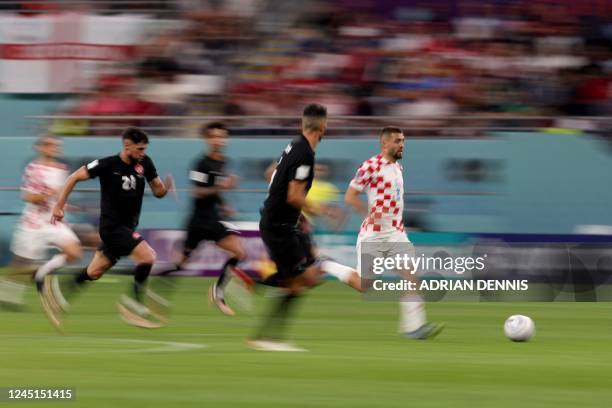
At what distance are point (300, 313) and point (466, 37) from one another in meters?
8.65

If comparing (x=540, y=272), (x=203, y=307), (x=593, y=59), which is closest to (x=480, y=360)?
(x=203, y=307)

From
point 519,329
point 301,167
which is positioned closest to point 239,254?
point 519,329

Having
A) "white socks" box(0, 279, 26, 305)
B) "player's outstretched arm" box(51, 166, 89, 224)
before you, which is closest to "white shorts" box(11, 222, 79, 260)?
"white socks" box(0, 279, 26, 305)

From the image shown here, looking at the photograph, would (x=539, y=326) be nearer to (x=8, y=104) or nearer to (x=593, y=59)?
(x=593, y=59)

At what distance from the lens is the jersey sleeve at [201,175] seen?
51.6 feet

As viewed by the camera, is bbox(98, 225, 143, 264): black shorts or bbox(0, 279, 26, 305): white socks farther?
bbox(0, 279, 26, 305): white socks

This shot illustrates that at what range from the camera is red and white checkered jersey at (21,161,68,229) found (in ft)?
53.3

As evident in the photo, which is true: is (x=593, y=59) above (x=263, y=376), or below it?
above

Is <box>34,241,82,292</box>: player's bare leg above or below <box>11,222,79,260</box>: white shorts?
below

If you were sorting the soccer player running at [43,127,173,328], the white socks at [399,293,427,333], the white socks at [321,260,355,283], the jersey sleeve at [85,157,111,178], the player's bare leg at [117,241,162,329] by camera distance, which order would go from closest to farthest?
the white socks at [321,260,355,283], the white socks at [399,293,427,333], the jersey sleeve at [85,157,111,178], the soccer player running at [43,127,173,328], the player's bare leg at [117,241,162,329]

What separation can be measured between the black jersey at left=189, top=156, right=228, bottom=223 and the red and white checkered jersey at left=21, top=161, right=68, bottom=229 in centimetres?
161

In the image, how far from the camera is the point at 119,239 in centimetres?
1349

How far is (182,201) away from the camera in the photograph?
76.9 feet

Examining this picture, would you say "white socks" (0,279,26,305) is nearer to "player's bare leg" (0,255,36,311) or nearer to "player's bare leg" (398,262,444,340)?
"player's bare leg" (0,255,36,311)
